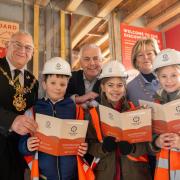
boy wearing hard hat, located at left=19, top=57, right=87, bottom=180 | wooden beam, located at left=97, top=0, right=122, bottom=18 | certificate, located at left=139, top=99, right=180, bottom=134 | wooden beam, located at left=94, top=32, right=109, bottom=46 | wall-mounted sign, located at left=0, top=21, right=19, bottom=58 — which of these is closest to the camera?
certificate, located at left=139, top=99, right=180, bottom=134

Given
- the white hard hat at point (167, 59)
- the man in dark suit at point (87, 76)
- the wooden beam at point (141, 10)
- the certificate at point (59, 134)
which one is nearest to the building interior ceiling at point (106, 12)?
the wooden beam at point (141, 10)

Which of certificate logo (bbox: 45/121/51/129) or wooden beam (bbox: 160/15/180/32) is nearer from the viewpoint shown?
certificate logo (bbox: 45/121/51/129)

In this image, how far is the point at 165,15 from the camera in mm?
4113

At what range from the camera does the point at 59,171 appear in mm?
1863

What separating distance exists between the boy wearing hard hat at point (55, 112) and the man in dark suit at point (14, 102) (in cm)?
12

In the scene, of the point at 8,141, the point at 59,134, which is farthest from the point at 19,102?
the point at 59,134

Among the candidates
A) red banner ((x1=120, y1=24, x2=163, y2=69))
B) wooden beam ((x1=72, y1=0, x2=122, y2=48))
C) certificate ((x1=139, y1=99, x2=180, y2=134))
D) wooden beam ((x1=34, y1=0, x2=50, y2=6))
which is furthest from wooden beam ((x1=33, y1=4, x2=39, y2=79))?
certificate ((x1=139, y1=99, x2=180, y2=134))

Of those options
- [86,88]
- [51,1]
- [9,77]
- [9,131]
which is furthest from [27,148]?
[51,1]

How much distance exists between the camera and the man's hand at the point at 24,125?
1.82 meters

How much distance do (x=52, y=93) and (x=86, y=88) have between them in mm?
514

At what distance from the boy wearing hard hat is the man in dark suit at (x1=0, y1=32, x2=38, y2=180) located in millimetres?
120

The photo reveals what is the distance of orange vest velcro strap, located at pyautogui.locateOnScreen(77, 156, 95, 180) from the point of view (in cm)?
187

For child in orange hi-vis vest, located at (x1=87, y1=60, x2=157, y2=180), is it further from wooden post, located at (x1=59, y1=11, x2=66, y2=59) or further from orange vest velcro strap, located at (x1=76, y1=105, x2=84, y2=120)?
wooden post, located at (x1=59, y1=11, x2=66, y2=59)

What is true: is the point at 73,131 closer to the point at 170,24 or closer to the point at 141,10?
the point at 141,10
